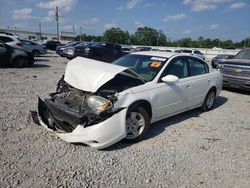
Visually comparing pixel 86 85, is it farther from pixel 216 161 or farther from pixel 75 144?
pixel 216 161

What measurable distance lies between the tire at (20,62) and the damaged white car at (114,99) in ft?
29.3

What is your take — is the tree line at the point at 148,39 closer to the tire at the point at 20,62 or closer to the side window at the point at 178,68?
the tire at the point at 20,62

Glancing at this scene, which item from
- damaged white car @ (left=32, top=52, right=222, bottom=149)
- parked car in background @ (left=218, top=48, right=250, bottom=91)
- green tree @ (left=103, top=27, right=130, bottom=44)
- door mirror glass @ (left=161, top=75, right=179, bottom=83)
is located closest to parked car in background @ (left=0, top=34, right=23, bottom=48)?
damaged white car @ (left=32, top=52, right=222, bottom=149)

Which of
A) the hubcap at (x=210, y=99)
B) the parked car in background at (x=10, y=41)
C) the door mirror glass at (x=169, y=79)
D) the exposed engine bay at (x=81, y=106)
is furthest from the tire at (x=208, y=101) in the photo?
the parked car in background at (x=10, y=41)


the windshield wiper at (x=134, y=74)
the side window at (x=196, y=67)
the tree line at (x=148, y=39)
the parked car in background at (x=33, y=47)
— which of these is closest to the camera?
the windshield wiper at (x=134, y=74)

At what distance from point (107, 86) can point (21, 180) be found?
188 centimetres

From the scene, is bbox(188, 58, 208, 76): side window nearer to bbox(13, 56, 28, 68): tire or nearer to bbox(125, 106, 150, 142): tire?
bbox(125, 106, 150, 142): tire

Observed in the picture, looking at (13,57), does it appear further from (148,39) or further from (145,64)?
(148,39)

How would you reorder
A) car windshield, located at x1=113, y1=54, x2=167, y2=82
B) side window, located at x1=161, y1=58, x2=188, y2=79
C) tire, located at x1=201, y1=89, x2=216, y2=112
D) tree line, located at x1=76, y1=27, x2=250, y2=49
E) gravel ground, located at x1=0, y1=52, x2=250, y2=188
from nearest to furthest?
gravel ground, located at x1=0, y1=52, x2=250, y2=188
car windshield, located at x1=113, y1=54, x2=167, y2=82
side window, located at x1=161, y1=58, x2=188, y2=79
tire, located at x1=201, y1=89, x2=216, y2=112
tree line, located at x1=76, y1=27, x2=250, y2=49

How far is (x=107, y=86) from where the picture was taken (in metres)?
4.23

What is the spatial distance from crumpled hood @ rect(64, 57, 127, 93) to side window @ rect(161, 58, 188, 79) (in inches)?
44.5

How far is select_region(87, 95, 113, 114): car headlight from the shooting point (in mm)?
3839

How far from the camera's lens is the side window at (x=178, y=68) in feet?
16.9

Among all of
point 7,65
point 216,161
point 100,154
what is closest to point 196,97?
point 216,161
